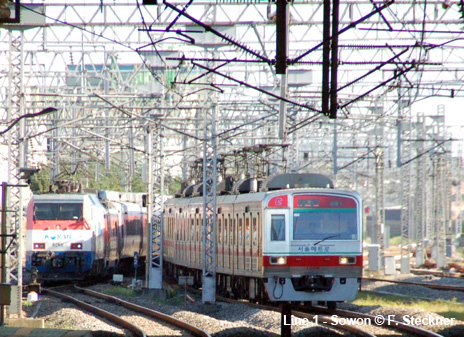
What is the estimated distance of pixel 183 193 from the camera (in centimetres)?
2905

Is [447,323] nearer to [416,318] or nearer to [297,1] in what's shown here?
[416,318]

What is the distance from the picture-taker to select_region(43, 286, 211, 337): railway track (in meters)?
15.2

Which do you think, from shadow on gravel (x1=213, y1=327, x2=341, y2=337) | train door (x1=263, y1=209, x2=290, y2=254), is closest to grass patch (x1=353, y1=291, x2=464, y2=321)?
train door (x1=263, y1=209, x2=290, y2=254)

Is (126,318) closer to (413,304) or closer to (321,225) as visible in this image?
(321,225)

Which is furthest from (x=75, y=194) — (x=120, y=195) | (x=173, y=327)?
(x=173, y=327)

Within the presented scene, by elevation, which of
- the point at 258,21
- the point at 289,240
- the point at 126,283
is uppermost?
the point at 258,21

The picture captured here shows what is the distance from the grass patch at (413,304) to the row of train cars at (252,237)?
210 cm

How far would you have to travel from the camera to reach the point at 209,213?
2169 cm

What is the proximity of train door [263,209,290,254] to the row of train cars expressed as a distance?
0.07ft

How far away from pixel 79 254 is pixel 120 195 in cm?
774

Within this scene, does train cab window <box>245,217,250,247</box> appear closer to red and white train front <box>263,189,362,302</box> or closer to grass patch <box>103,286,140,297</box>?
red and white train front <box>263,189,362,302</box>

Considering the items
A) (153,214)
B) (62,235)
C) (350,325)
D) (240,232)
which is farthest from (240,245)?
(62,235)

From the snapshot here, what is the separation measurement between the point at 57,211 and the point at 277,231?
899 centimetres

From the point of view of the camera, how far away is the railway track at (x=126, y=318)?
15.2 meters
